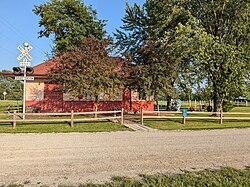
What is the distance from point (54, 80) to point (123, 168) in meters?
11.3

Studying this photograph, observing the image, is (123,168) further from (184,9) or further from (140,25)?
(140,25)

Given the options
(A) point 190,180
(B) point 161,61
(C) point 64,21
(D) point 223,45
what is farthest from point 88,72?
(C) point 64,21

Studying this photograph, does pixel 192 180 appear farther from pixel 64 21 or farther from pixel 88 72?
pixel 64 21

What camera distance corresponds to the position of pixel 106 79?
556 inches

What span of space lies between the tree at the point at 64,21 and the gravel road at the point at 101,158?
851 inches

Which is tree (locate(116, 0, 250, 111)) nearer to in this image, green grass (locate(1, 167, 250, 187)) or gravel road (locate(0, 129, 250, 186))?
gravel road (locate(0, 129, 250, 186))

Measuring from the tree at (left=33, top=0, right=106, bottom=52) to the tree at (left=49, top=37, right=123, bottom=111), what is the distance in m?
13.3

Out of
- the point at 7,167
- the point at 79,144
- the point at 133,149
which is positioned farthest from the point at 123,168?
the point at 79,144

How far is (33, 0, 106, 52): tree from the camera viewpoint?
27.8 meters

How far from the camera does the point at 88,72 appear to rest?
1384 cm

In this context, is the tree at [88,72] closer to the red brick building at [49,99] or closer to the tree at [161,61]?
the tree at [161,61]

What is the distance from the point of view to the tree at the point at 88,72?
13852mm

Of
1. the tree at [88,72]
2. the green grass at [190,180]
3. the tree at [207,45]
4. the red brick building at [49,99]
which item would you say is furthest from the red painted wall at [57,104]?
the green grass at [190,180]

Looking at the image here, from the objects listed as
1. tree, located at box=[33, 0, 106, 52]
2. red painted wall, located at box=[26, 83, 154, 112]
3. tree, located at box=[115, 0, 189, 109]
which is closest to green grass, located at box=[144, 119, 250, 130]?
tree, located at box=[115, 0, 189, 109]
